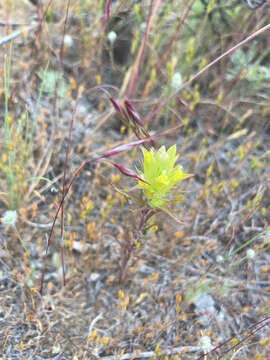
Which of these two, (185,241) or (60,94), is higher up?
(60,94)

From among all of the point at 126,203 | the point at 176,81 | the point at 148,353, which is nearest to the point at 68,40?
the point at 176,81

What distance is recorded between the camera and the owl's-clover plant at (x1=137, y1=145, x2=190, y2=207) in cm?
105

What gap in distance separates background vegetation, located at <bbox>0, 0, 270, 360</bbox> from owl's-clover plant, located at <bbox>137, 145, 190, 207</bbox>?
47mm

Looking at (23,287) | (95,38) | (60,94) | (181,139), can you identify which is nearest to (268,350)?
(23,287)

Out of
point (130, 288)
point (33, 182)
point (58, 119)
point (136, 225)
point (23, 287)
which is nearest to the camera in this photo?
point (136, 225)

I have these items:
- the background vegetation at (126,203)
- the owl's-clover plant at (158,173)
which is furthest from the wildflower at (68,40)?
the owl's-clover plant at (158,173)

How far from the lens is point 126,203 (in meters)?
1.64

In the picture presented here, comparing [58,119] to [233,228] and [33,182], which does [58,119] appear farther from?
[233,228]

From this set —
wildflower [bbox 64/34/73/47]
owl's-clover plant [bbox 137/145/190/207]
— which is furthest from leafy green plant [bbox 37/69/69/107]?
owl's-clover plant [bbox 137/145/190/207]

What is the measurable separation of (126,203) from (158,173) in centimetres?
60

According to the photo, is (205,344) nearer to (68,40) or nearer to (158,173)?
(158,173)

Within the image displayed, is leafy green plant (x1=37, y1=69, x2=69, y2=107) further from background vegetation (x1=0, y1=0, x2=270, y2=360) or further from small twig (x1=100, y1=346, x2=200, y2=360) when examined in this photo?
small twig (x1=100, y1=346, x2=200, y2=360)

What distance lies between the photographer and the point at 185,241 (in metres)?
1.59

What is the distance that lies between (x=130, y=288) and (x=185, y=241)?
12.7 inches
